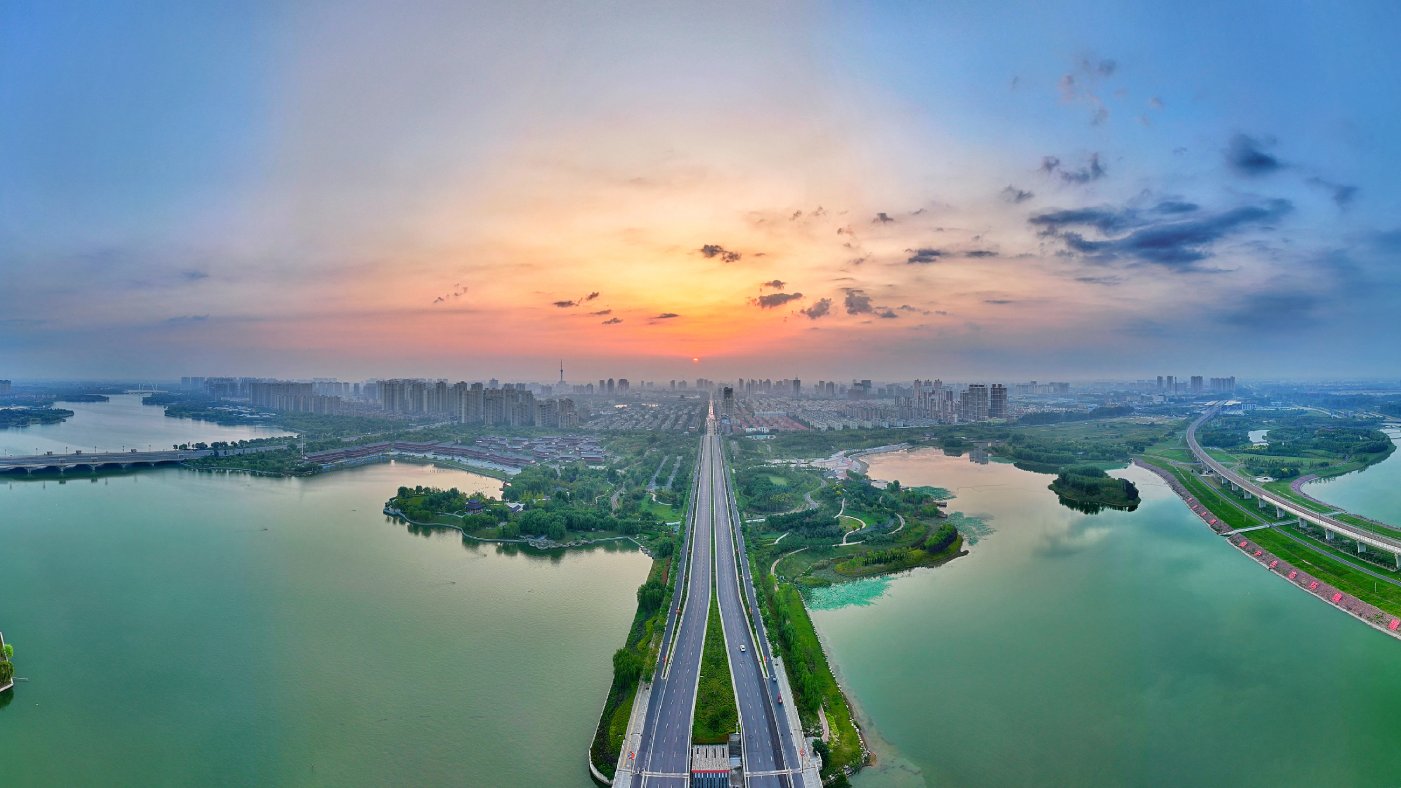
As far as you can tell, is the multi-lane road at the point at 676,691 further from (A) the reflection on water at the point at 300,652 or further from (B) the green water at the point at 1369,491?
(B) the green water at the point at 1369,491

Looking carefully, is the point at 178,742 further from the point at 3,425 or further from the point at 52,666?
the point at 3,425

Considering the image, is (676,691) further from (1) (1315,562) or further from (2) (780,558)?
(1) (1315,562)

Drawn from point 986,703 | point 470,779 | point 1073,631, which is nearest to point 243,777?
point 470,779

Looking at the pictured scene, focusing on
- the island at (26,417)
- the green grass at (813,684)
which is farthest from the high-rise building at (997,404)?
the island at (26,417)

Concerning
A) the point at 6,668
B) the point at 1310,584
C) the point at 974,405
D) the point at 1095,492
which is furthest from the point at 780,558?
the point at 974,405

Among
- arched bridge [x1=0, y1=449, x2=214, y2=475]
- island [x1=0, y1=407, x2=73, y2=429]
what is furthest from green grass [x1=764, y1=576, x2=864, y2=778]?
island [x1=0, y1=407, x2=73, y2=429]
